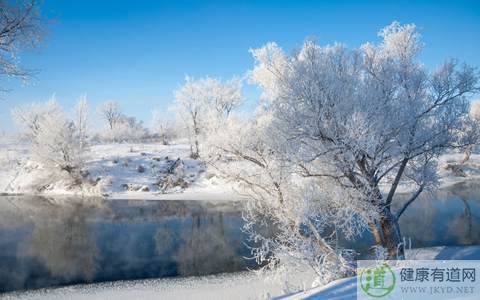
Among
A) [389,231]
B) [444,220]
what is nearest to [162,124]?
[444,220]

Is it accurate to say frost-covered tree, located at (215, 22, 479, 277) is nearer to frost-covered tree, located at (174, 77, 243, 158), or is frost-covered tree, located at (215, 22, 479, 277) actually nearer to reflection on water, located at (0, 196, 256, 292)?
reflection on water, located at (0, 196, 256, 292)

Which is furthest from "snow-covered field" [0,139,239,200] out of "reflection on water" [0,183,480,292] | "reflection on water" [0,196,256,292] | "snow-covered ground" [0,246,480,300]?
"snow-covered ground" [0,246,480,300]

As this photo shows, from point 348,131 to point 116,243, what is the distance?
1587cm

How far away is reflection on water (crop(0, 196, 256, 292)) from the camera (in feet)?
55.7

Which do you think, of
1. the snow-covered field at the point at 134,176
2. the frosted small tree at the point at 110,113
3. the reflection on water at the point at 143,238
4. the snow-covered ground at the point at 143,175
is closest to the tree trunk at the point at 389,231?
the reflection on water at the point at 143,238

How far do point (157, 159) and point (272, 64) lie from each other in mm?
40364

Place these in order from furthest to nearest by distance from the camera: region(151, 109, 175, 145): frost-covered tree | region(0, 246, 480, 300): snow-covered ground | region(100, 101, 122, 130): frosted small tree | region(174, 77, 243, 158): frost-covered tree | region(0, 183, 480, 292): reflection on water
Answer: region(100, 101, 122, 130): frosted small tree → region(151, 109, 175, 145): frost-covered tree → region(174, 77, 243, 158): frost-covered tree → region(0, 183, 480, 292): reflection on water → region(0, 246, 480, 300): snow-covered ground

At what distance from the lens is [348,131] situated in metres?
11.7

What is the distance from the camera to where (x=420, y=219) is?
23656mm

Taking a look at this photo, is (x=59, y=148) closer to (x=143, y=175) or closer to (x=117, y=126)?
(x=143, y=175)

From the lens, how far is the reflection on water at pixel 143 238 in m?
17.2

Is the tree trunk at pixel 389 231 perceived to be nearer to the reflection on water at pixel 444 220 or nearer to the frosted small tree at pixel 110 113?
the reflection on water at pixel 444 220

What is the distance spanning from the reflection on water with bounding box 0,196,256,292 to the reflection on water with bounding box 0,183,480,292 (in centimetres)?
4

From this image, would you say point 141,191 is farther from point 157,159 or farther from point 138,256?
point 138,256
